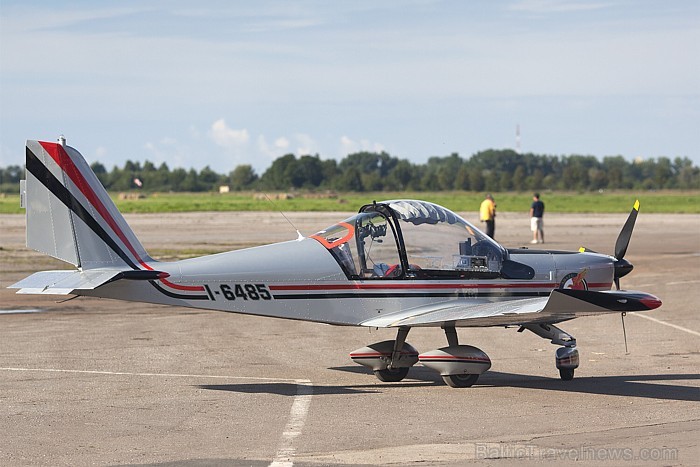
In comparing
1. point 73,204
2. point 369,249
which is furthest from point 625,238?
point 73,204

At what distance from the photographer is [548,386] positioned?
12.0 meters

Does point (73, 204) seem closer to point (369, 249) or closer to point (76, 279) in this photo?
point (76, 279)

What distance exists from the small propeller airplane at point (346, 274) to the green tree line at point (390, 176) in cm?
13407

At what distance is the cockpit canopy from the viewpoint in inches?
473

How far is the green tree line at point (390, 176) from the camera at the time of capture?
155 metres

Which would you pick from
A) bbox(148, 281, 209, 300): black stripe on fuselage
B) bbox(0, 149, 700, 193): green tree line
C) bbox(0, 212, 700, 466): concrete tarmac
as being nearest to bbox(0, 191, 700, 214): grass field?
bbox(0, 149, 700, 193): green tree line

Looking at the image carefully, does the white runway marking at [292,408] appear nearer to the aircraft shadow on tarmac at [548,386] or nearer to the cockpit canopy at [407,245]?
the aircraft shadow on tarmac at [548,386]

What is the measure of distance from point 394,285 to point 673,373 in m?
3.55

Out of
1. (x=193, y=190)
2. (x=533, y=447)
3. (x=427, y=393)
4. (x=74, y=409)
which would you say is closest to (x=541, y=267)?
Result: (x=427, y=393)

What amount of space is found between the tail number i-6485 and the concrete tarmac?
0.99m

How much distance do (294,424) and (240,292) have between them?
2.29m

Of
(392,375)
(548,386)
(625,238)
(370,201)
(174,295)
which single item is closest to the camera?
(174,295)

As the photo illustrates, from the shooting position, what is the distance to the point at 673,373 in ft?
41.7

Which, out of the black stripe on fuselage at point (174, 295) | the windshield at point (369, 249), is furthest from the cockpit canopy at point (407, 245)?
the black stripe on fuselage at point (174, 295)
